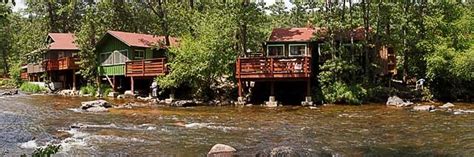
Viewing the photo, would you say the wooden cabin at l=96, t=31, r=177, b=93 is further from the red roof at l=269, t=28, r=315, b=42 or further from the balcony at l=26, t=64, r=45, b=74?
the balcony at l=26, t=64, r=45, b=74

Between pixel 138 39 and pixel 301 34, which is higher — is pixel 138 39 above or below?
above

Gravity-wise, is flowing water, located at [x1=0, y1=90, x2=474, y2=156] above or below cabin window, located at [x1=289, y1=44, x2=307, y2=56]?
below

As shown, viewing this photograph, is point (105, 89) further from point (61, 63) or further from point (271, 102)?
point (271, 102)

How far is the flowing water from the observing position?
43.6 ft

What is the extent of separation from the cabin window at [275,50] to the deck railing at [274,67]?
140 inches

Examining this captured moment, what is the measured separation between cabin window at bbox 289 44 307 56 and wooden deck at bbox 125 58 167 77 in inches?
323

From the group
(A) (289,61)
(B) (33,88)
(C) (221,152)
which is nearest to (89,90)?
(B) (33,88)

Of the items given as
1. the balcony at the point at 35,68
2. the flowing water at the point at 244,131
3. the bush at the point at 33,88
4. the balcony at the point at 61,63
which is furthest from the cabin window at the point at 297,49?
the balcony at the point at 35,68

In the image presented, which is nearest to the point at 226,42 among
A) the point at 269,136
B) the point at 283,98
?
the point at 283,98

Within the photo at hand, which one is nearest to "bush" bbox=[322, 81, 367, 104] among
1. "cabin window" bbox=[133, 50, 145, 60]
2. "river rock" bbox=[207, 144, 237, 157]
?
"cabin window" bbox=[133, 50, 145, 60]

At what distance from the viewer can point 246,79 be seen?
1110 inches

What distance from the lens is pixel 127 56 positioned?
3734 cm

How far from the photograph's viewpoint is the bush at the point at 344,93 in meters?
27.1

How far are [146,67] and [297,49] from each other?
1042 centimetres
